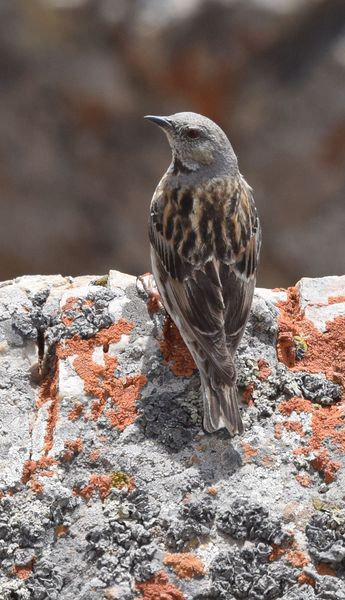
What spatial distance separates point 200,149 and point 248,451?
2082mm

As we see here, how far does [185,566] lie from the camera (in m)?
4.46

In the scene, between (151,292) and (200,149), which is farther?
(200,149)

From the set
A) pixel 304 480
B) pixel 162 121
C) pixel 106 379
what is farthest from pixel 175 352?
pixel 162 121

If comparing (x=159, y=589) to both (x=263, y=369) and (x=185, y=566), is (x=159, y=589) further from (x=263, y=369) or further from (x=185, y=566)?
(x=263, y=369)

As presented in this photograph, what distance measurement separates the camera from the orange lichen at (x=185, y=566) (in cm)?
446

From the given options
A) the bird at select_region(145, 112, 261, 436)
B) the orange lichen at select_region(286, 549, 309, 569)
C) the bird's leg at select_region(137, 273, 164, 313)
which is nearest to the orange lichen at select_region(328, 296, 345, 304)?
the bird at select_region(145, 112, 261, 436)

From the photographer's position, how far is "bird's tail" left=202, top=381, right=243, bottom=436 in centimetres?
501

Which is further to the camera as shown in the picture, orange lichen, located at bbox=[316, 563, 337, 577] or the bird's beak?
the bird's beak

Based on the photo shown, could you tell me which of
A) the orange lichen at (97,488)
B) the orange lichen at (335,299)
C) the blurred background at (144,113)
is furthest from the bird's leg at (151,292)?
the blurred background at (144,113)

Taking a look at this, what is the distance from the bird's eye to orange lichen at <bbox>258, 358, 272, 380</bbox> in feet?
5.16

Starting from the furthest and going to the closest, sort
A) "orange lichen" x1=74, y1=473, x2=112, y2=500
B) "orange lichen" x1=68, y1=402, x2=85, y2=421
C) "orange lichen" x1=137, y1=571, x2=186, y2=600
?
"orange lichen" x1=68, y1=402, x2=85, y2=421 < "orange lichen" x1=74, y1=473, x2=112, y2=500 < "orange lichen" x1=137, y1=571, x2=186, y2=600

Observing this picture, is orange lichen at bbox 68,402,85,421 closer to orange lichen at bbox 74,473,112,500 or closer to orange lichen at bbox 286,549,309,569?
orange lichen at bbox 74,473,112,500

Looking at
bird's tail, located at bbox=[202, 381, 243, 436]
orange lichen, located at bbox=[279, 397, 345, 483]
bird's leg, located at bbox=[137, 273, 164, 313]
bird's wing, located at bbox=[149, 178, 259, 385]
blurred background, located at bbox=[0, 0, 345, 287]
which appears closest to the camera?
orange lichen, located at bbox=[279, 397, 345, 483]

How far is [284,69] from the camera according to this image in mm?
11305
